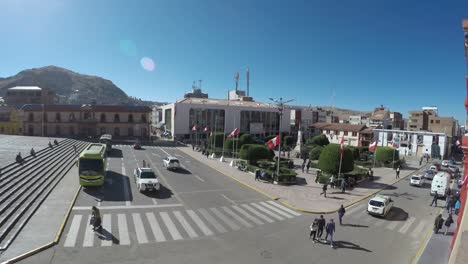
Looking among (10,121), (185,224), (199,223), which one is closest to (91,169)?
(185,224)

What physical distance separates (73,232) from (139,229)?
3365mm

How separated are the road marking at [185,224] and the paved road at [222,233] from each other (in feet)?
0.18

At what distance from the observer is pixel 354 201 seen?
2639 cm

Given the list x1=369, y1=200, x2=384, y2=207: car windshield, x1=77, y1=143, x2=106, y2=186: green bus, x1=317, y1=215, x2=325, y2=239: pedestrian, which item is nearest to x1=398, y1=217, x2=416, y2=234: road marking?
x1=369, y1=200, x2=384, y2=207: car windshield

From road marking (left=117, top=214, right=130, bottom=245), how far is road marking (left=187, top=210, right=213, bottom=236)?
413cm

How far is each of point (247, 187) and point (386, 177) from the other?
22.1 meters

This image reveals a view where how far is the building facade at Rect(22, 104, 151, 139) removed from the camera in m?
65.3

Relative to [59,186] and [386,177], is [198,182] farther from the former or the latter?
[386,177]

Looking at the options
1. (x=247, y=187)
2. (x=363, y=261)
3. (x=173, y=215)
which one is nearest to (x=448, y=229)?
(x=363, y=261)

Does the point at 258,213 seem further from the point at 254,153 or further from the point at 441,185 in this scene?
the point at 441,185

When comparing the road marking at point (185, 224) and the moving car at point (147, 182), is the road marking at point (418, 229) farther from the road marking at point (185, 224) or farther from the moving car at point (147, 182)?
the moving car at point (147, 182)

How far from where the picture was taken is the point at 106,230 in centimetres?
1644

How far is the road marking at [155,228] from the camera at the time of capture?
52.2 feet

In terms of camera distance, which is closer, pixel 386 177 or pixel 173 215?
pixel 173 215
